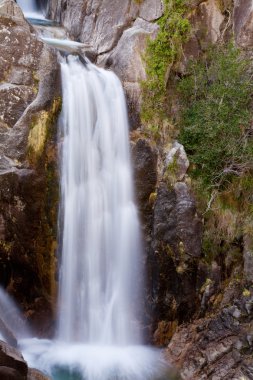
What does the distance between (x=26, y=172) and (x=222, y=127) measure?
13.5 feet

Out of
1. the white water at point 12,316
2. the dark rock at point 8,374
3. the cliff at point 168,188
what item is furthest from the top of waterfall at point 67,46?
the dark rock at point 8,374

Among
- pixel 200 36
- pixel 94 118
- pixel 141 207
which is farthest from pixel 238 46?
pixel 141 207

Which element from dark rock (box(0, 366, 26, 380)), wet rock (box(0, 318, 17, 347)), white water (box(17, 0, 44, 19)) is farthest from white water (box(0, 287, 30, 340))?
white water (box(17, 0, 44, 19))

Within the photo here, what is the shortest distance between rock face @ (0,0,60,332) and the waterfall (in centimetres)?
30

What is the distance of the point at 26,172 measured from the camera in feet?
25.3

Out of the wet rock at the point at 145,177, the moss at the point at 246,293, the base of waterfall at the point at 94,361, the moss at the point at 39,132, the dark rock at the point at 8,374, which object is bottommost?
the base of waterfall at the point at 94,361

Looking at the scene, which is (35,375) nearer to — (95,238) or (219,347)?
(95,238)

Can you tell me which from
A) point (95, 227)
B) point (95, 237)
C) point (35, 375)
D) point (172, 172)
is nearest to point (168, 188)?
point (172, 172)

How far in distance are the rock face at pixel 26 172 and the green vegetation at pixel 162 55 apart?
211 centimetres

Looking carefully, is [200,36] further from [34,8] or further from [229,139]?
[34,8]

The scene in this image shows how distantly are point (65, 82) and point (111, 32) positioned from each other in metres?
2.95

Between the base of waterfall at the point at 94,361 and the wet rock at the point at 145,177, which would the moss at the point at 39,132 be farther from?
the base of waterfall at the point at 94,361

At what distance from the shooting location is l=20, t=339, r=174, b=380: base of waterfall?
6707 mm

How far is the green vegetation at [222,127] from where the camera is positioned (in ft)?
27.0
